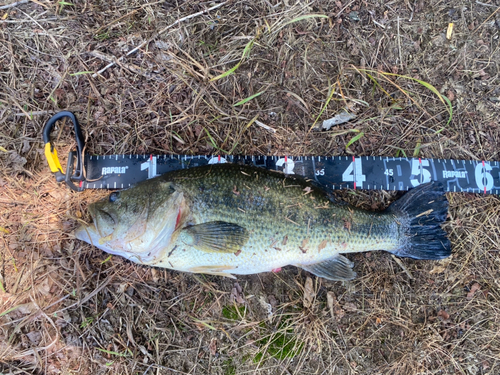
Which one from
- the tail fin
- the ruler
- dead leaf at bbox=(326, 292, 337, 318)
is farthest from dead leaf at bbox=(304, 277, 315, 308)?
the ruler

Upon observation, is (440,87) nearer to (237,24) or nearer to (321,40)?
(321,40)

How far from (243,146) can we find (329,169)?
1.03 meters

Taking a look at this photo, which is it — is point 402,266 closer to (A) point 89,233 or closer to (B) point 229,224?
(B) point 229,224

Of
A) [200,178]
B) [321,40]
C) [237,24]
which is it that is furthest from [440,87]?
[200,178]

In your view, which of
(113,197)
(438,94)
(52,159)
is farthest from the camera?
(438,94)

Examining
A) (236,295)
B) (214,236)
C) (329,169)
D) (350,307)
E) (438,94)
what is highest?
(438,94)

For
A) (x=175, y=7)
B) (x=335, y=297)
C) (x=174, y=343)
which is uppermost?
(x=175, y=7)

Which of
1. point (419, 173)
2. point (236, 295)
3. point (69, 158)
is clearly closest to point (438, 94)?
point (419, 173)

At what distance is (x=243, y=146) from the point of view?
348 centimetres

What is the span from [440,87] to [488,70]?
0.66 meters

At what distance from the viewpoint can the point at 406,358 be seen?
337 centimetres

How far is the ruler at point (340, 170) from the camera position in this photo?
3.33 meters

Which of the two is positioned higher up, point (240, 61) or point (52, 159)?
point (240, 61)

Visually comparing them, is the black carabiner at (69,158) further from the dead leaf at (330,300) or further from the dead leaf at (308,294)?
the dead leaf at (330,300)
